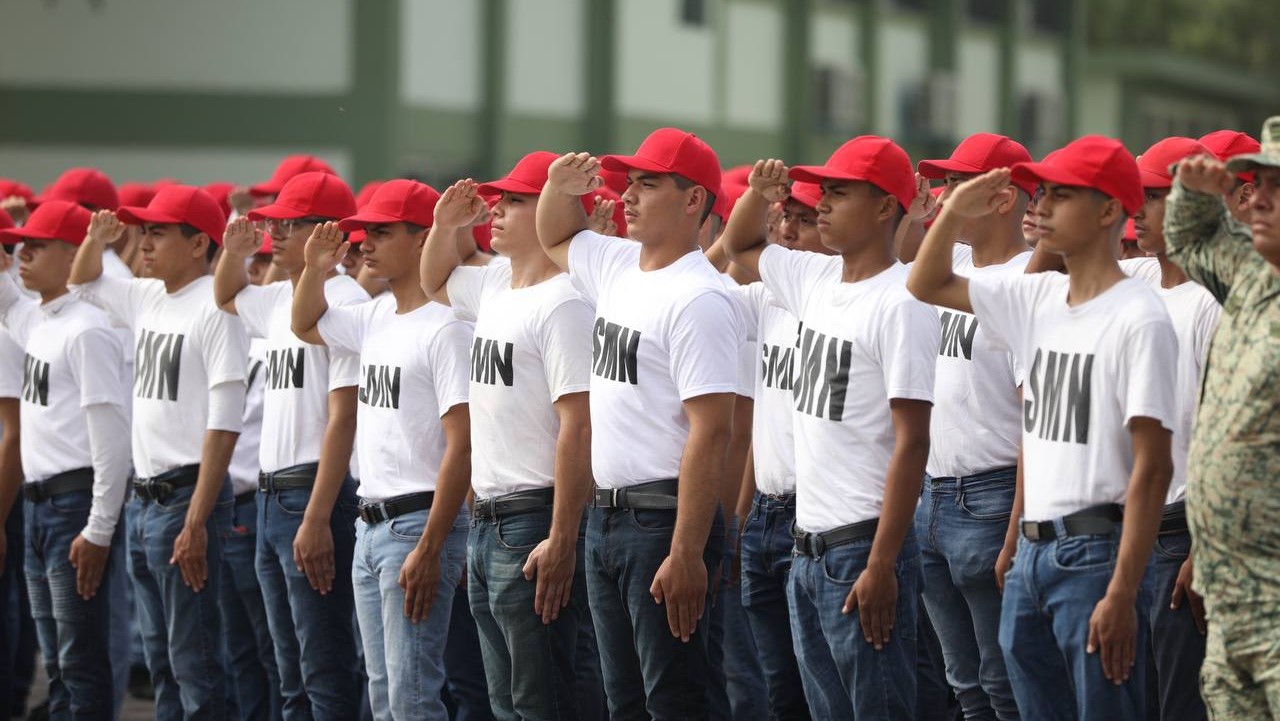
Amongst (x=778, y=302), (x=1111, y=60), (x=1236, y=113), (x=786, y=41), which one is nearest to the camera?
(x=778, y=302)

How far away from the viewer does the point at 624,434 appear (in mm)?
6191

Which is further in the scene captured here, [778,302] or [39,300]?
[39,300]

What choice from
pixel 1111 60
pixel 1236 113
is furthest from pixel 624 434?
pixel 1236 113

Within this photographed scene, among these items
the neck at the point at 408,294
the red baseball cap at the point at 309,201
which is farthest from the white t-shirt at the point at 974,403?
the red baseball cap at the point at 309,201

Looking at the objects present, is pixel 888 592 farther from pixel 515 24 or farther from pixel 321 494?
pixel 515 24

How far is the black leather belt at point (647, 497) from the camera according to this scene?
243 inches

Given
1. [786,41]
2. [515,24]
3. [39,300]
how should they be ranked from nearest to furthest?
1. [39,300]
2. [515,24]
3. [786,41]

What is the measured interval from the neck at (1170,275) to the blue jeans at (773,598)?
1.61m

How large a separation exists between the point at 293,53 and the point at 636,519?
16.3 meters

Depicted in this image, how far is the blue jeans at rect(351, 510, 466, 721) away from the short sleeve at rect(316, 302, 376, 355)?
0.77m

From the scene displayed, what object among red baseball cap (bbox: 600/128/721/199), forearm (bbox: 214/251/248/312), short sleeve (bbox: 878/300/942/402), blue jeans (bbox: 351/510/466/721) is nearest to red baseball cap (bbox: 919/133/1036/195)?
red baseball cap (bbox: 600/128/721/199)

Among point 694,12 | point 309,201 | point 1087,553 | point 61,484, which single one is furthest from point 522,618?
point 694,12

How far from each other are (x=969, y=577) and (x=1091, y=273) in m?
1.64

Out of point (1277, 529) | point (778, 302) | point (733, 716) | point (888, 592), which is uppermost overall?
point (778, 302)
